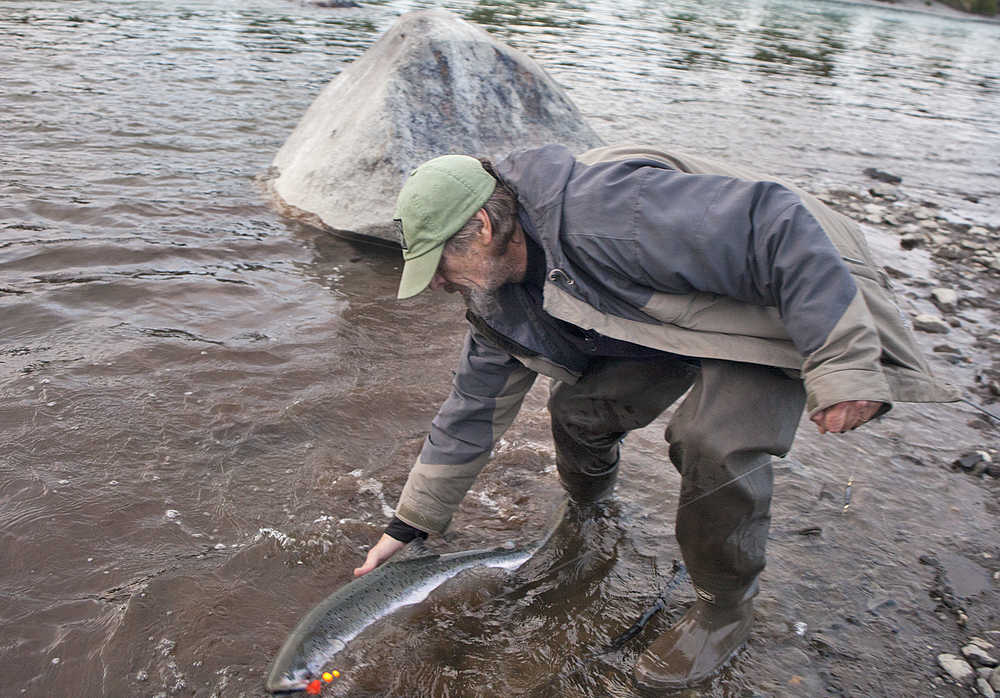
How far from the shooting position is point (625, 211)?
2510 mm

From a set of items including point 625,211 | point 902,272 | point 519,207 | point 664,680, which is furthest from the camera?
point 902,272

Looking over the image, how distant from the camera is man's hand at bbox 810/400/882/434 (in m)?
2.26

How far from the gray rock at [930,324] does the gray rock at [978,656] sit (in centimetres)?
344

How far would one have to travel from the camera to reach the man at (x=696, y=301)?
2326mm

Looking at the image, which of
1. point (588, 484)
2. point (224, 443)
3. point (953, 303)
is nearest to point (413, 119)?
point (224, 443)

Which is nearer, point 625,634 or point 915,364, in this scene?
point 915,364

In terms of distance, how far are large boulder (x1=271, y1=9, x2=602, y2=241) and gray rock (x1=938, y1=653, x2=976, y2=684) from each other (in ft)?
15.3

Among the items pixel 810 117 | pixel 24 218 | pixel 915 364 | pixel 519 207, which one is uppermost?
pixel 519 207

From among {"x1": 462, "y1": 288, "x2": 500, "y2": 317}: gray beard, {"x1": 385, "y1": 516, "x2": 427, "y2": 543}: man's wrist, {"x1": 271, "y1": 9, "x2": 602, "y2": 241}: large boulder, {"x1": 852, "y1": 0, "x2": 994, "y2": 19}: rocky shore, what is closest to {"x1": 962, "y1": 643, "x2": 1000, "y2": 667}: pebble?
{"x1": 385, "y1": 516, "x2": 427, "y2": 543}: man's wrist

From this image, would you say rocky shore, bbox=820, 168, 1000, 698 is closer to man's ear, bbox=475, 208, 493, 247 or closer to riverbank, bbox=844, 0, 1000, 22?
man's ear, bbox=475, 208, 493, 247

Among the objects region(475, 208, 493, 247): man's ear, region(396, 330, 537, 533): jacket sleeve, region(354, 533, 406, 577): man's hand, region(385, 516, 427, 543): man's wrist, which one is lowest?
region(354, 533, 406, 577): man's hand

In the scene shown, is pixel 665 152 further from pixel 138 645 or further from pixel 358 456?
pixel 138 645

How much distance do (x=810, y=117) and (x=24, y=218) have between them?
41.6 feet

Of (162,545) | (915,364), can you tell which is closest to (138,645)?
(162,545)
